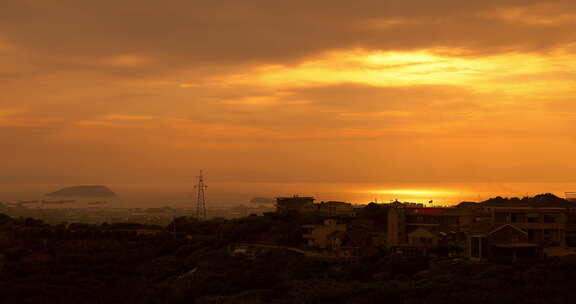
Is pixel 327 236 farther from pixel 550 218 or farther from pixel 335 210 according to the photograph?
pixel 335 210

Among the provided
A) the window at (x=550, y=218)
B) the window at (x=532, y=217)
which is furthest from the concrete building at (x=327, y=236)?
the window at (x=550, y=218)

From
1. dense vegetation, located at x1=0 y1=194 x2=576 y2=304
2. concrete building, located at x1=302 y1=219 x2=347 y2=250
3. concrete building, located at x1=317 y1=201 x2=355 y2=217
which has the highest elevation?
concrete building, located at x1=317 y1=201 x2=355 y2=217

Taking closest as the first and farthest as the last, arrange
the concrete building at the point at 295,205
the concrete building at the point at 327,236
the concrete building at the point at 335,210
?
the concrete building at the point at 327,236
the concrete building at the point at 335,210
the concrete building at the point at 295,205

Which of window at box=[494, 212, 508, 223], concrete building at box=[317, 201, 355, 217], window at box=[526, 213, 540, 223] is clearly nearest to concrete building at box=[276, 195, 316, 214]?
concrete building at box=[317, 201, 355, 217]

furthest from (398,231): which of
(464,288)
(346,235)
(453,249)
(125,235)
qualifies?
(125,235)

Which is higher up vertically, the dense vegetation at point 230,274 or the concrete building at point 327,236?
the concrete building at point 327,236

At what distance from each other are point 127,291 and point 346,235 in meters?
17.3

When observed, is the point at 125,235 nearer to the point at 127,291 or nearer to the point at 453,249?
the point at 127,291

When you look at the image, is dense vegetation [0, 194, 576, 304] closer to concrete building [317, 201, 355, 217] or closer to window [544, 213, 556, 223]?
concrete building [317, 201, 355, 217]

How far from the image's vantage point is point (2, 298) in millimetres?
34031

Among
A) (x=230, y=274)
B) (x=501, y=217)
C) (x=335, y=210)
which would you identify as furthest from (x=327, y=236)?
(x=335, y=210)

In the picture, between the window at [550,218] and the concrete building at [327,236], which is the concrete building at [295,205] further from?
the window at [550,218]

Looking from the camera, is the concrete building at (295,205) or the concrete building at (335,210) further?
the concrete building at (295,205)

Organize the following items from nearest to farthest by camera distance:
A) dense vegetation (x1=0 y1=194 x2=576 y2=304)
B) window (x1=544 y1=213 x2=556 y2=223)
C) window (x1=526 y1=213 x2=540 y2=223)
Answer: dense vegetation (x1=0 y1=194 x2=576 y2=304) < window (x1=544 y1=213 x2=556 y2=223) < window (x1=526 y1=213 x2=540 y2=223)
